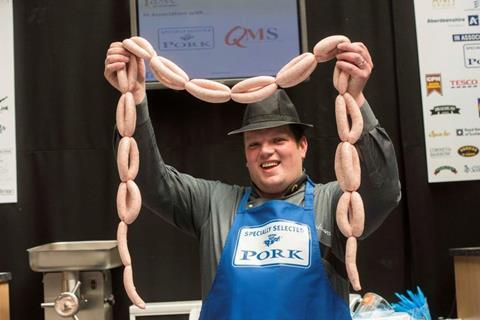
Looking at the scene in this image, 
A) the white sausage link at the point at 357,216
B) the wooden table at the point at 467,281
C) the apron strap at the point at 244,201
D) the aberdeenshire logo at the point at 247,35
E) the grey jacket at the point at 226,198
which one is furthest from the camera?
the aberdeenshire logo at the point at 247,35

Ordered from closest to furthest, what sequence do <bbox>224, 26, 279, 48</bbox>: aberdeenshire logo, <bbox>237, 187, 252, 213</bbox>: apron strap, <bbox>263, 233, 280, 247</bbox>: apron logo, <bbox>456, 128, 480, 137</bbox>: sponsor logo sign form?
<bbox>263, 233, 280, 247</bbox>: apron logo
<bbox>237, 187, 252, 213</bbox>: apron strap
<bbox>224, 26, 279, 48</bbox>: aberdeenshire logo
<bbox>456, 128, 480, 137</bbox>: sponsor logo sign

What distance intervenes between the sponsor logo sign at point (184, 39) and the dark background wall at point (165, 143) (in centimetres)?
23

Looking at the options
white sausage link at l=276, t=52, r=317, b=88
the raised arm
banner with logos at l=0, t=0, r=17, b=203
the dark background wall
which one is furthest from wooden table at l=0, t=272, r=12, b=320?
white sausage link at l=276, t=52, r=317, b=88

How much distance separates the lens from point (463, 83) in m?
2.53

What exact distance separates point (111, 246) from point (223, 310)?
101cm

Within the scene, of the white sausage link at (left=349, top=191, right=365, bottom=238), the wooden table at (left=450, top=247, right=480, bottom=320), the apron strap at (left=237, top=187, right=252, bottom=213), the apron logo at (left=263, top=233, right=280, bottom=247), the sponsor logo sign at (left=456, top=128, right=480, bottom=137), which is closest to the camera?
the white sausage link at (left=349, top=191, right=365, bottom=238)

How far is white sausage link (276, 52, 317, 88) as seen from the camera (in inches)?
54.6

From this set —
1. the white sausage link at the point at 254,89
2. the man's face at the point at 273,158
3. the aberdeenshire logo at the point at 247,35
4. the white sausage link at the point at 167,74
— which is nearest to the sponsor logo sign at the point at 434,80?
the aberdeenshire logo at the point at 247,35

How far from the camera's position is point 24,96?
2.54 m

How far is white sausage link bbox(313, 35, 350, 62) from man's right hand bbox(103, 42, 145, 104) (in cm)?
50

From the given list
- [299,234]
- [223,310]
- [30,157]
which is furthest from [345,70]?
[30,157]

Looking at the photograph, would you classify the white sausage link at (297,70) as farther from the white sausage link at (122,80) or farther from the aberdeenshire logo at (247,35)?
the aberdeenshire logo at (247,35)

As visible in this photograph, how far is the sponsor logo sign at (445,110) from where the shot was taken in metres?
2.52

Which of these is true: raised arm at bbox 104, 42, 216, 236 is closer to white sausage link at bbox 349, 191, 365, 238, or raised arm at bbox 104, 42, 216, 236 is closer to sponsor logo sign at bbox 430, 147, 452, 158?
white sausage link at bbox 349, 191, 365, 238
